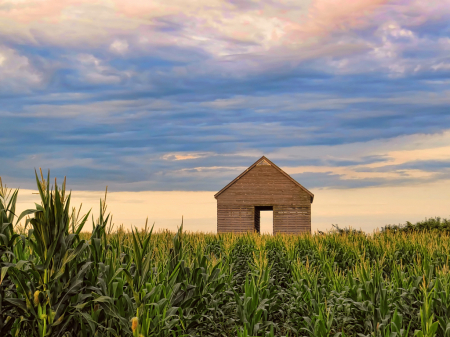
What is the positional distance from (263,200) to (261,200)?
16 centimetres

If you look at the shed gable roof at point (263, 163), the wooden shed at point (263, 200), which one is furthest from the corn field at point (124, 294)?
the shed gable roof at point (263, 163)

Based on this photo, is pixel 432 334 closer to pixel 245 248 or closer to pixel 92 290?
pixel 92 290

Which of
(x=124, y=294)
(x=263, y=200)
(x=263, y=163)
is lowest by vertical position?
(x=124, y=294)

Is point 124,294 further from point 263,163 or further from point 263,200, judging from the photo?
point 263,163

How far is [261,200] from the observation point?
32.9 metres

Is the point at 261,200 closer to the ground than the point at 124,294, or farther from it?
farther from it

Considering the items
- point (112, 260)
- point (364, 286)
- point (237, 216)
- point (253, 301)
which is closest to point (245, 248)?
point (364, 286)

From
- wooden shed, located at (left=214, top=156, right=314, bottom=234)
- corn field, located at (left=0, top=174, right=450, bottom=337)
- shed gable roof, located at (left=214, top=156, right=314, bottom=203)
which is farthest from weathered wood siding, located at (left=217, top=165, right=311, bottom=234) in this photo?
corn field, located at (left=0, top=174, right=450, bottom=337)

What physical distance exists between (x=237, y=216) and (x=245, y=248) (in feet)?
55.6

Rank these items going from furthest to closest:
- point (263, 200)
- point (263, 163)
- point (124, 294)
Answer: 1. point (263, 163)
2. point (263, 200)
3. point (124, 294)

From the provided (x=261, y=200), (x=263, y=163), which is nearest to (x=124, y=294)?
(x=261, y=200)

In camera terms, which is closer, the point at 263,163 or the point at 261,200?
the point at 261,200

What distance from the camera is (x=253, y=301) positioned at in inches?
246

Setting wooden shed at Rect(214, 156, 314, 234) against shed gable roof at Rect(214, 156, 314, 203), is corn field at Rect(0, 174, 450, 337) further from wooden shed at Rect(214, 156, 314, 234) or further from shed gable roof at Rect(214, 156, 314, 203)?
shed gable roof at Rect(214, 156, 314, 203)
